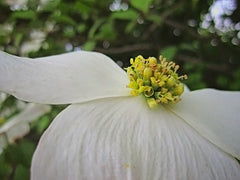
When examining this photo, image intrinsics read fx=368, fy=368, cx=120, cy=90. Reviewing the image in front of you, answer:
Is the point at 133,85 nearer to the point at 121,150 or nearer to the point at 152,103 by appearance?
the point at 152,103

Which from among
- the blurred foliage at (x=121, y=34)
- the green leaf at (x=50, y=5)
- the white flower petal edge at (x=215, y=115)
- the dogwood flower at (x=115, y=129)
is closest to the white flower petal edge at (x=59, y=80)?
the dogwood flower at (x=115, y=129)

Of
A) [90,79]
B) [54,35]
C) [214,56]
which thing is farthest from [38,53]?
[214,56]

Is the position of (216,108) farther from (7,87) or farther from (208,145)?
(7,87)

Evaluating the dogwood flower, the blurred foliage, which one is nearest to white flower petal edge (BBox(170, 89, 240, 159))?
the dogwood flower

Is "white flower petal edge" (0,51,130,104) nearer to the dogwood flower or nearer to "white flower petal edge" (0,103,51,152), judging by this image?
the dogwood flower

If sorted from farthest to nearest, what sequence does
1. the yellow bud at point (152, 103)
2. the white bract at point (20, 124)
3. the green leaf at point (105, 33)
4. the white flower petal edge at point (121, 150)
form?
the green leaf at point (105, 33) → the white bract at point (20, 124) → the yellow bud at point (152, 103) → the white flower petal edge at point (121, 150)

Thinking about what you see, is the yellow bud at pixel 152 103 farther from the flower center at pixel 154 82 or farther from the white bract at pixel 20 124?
the white bract at pixel 20 124

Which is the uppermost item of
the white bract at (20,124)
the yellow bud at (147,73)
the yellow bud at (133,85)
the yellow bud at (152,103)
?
the yellow bud at (147,73)
